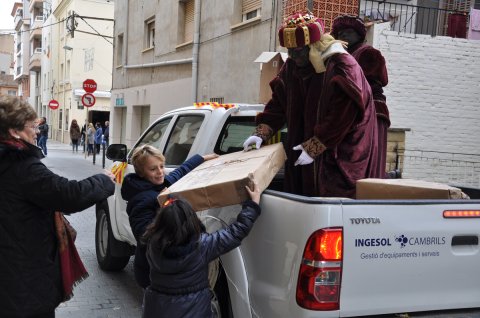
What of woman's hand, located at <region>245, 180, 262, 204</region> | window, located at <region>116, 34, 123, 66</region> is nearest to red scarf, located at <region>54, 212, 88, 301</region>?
woman's hand, located at <region>245, 180, 262, 204</region>

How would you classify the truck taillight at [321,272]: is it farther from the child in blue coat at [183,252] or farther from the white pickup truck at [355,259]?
the child in blue coat at [183,252]

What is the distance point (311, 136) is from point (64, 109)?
36.1 m

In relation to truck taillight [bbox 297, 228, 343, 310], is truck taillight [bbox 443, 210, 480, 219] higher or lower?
higher

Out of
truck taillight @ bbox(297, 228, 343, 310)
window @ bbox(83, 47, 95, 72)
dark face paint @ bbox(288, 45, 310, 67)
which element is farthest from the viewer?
window @ bbox(83, 47, 95, 72)

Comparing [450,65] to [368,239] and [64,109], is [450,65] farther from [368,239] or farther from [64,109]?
[64,109]

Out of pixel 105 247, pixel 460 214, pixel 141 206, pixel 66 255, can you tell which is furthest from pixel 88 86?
pixel 460 214

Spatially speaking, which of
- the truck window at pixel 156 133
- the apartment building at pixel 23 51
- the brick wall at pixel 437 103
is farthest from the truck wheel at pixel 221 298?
the apartment building at pixel 23 51

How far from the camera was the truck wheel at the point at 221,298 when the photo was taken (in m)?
3.14

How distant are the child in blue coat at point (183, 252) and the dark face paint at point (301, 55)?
1175 millimetres

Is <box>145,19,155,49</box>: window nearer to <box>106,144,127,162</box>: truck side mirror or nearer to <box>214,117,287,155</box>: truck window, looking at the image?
<box>106,144,127,162</box>: truck side mirror

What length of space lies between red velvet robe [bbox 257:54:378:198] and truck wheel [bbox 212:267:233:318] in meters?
0.80

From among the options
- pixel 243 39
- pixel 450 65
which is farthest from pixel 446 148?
pixel 243 39

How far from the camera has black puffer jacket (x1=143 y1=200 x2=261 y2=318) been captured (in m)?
2.68

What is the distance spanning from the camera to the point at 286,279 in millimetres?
2559
